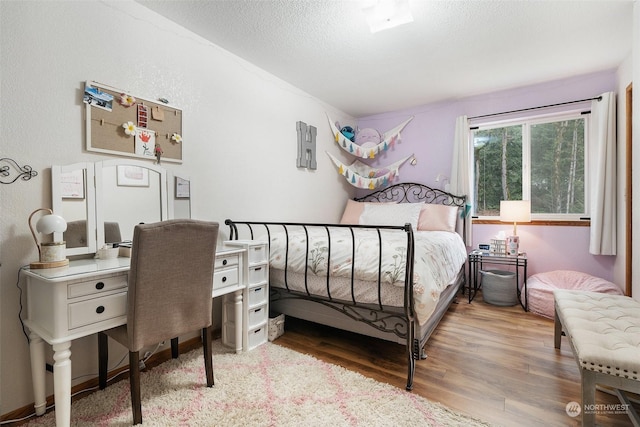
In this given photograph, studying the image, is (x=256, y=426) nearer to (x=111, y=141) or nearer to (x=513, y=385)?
(x=513, y=385)

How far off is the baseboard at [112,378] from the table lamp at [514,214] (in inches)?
120

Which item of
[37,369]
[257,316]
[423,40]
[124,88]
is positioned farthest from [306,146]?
[37,369]

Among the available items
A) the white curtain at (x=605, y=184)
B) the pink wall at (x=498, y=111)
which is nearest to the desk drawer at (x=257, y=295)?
the pink wall at (x=498, y=111)

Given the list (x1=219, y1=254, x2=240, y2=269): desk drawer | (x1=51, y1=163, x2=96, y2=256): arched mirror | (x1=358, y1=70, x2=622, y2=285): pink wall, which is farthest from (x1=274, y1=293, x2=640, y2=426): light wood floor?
(x1=51, y1=163, x2=96, y2=256): arched mirror

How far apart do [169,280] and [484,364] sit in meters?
1.99

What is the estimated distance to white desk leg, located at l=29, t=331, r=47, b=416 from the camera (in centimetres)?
147

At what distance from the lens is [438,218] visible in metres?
3.46

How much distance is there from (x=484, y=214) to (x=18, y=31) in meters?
4.27

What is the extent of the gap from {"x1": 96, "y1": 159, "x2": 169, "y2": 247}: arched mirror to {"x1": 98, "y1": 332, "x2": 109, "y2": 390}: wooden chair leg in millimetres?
529

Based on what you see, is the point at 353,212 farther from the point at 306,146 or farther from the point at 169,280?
the point at 169,280

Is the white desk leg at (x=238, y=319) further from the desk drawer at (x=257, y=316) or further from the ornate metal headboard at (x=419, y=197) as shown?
the ornate metal headboard at (x=419, y=197)

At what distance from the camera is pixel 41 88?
5.12 ft

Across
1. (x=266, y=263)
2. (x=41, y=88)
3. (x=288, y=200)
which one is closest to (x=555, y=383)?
(x=266, y=263)

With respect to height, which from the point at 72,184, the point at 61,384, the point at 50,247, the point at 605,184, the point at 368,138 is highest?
the point at 368,138
